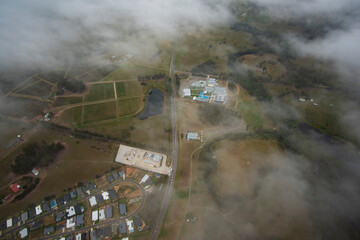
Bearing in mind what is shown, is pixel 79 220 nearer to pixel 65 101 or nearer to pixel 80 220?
pixel 80 220

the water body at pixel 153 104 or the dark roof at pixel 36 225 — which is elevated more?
the water body at pixel 153 104

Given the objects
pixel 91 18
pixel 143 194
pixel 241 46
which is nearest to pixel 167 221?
pixel 143 194

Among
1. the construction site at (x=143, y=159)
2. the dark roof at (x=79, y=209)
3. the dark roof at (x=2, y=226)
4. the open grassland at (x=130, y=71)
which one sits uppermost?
the open grassland at (x=130, y=71)

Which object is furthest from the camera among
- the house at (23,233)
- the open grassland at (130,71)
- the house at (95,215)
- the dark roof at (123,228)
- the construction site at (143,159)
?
the open grassland at (130,71)

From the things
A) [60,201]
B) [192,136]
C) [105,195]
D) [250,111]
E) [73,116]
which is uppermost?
[250,111]

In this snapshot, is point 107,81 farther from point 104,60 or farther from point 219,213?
point 219,213

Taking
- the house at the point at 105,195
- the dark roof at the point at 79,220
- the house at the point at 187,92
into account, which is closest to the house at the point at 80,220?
the dark roof at the point at 79,220

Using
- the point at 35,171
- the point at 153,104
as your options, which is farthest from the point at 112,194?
the point at 153,104

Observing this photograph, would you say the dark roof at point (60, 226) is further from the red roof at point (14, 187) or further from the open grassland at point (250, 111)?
the open grassland at point (250, 111)
